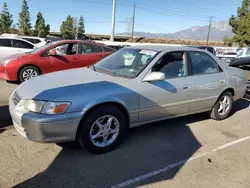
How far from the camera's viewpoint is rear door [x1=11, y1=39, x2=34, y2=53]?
1109 centimetres

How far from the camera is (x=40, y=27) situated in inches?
2581

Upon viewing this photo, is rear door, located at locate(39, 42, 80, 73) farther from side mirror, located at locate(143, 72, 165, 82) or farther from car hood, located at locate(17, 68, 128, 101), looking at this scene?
side mirror, located at locate(143, 72, 165, 82)

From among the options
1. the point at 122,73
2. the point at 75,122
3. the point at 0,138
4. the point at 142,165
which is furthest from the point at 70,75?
the point at 142,165

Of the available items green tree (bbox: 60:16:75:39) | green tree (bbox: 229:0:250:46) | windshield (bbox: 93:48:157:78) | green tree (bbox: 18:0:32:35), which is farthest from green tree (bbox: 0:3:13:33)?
windshield (bbox: 93:48:157:78)

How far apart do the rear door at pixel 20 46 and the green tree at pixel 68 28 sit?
212 ft

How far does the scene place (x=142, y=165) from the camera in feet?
11.2

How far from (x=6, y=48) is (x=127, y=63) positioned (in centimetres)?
828

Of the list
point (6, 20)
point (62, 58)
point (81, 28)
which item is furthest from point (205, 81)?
point (81, 28)

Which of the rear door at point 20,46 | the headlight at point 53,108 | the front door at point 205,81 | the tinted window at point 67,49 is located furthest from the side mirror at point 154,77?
the rear door at point 20,46

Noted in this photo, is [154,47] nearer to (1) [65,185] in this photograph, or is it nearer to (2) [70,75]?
(2) [70,75]

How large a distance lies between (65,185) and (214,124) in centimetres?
341

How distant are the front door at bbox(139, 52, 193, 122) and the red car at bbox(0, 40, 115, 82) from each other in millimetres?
4386

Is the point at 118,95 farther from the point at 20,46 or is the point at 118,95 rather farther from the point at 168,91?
the point at 20,46

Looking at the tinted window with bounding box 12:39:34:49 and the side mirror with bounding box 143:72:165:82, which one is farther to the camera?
the tinted window with bounding box 12:39:34:49
